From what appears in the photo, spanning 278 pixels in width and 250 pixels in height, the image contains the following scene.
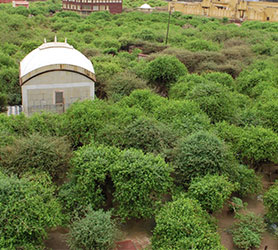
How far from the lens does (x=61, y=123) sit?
49.9 feet

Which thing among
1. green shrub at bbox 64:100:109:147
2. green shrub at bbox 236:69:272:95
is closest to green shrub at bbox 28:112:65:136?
green shrub at bbox 64:100:109:147

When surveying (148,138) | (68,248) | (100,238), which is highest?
(148,138)

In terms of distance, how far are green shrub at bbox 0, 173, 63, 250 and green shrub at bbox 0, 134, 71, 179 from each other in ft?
4.24

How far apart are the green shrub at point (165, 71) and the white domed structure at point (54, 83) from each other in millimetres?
5571

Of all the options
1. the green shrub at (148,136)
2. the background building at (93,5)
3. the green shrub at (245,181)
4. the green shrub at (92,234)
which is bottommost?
the green shrub at (92,234)

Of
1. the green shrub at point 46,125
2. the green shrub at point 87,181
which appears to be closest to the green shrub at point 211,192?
the green shrub at point 87,181

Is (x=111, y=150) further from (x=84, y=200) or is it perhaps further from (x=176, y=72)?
(x=176, y=72)

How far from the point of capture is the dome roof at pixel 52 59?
18219mm

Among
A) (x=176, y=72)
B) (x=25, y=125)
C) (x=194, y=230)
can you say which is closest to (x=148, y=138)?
(x=194, y=230)

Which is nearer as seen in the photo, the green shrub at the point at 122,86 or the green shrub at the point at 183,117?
the green shrub at the point at 183,117

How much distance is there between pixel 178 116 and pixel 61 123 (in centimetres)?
538

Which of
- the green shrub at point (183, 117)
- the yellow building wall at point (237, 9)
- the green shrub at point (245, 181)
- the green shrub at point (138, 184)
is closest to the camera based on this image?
the green shrub at point (138, 184)

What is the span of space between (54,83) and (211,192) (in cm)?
1058

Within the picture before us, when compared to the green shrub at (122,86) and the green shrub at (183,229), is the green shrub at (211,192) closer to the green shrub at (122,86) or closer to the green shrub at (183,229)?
the green shrub at (183,229)
